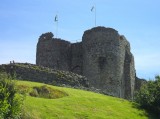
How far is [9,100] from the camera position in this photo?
990 inches

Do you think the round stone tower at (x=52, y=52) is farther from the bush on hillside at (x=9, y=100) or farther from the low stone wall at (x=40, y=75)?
the bush on hillside at (x=9, y=100)

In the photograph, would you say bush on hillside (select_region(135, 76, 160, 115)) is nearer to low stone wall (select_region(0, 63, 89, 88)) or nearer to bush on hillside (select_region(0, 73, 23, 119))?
low stone wall (select_region(0, 63, 89, 88))

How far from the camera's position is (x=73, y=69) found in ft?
199

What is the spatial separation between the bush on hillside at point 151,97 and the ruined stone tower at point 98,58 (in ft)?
44.0

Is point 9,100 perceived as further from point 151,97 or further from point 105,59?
point 105,59

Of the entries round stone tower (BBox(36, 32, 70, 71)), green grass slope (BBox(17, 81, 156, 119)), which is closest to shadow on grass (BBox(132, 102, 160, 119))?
green grass slope (BBox(17, 81, 156, 119))

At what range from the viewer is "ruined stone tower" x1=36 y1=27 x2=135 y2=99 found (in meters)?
54.9

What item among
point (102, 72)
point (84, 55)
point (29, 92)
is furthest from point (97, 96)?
point (84, 55)

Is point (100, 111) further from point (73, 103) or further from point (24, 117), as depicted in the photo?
point (24, 117)

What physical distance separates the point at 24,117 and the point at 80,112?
500 cm

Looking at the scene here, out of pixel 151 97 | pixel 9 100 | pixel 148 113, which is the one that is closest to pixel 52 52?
pixel 151 97

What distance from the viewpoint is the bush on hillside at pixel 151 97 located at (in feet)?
122

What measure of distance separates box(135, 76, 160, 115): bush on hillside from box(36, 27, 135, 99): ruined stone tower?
13.4 meters

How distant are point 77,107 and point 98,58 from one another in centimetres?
2553
